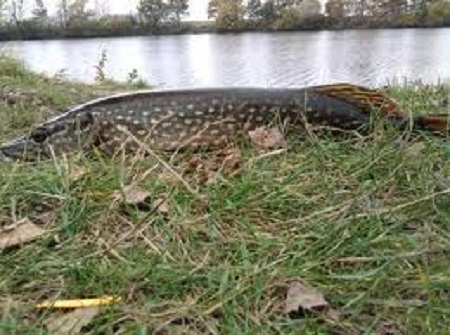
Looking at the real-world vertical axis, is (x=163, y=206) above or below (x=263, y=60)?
above

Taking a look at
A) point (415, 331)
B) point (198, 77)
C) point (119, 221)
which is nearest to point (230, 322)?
point (415, 331)

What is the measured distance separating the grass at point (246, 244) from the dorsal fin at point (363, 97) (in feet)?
1.37

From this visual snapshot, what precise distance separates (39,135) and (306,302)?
2.17m

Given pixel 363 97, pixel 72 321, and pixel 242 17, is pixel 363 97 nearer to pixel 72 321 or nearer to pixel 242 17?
pixel 72 321

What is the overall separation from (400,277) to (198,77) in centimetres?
1625

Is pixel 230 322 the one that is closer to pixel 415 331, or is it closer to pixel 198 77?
pixel 415 331

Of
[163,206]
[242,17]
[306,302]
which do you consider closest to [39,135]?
[163,206]

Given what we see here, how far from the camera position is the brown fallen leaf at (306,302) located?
4.97 ft

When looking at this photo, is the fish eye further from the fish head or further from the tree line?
the tree line

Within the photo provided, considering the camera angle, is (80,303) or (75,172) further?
(75,172)

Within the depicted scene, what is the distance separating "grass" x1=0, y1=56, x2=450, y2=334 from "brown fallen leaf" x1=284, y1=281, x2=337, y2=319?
0.07 feet

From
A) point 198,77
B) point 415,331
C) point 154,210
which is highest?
point 154,210

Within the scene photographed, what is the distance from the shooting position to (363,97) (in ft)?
10.4

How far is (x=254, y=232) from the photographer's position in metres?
1.90
